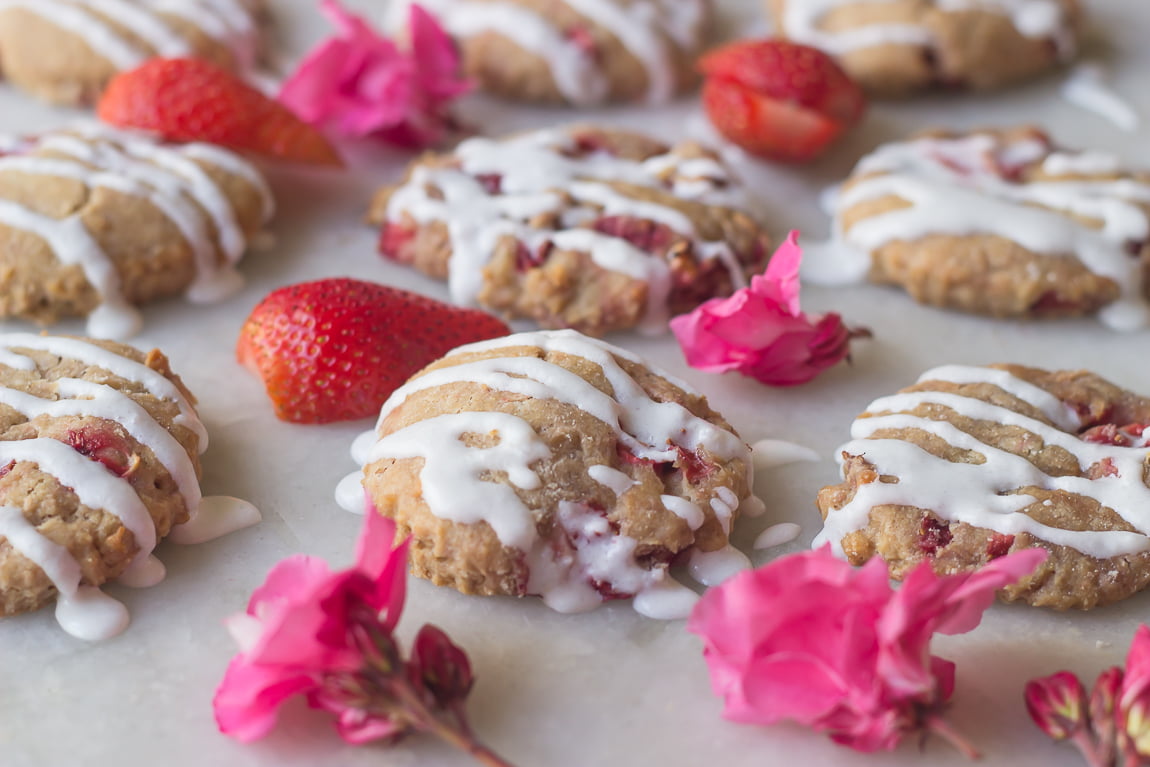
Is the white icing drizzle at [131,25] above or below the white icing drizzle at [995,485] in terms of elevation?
above

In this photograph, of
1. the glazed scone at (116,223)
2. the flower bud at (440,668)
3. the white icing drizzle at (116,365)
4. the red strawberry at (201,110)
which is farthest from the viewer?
the red strawberry at (201,110)

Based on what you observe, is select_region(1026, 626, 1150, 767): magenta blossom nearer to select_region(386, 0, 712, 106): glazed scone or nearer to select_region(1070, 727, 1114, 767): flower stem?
select_region(1070, 727, 1114, 767): flower stem

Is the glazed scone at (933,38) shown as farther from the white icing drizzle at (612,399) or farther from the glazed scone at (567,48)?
the white icing drizzle at (612,399)

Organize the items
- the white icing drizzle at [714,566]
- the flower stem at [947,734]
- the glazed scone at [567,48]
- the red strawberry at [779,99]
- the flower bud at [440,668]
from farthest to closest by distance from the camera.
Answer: the glazed scone at [567,48] < the red strawberry at [779,99] < the white icing drizzle at [714,566] < the flower bud at [440,668] < the flower stem at [947,734]

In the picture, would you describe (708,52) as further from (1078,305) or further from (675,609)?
(675,609)

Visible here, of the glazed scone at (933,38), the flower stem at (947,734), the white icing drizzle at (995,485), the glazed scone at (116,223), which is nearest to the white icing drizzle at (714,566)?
the white icing drizzle at (995,485)

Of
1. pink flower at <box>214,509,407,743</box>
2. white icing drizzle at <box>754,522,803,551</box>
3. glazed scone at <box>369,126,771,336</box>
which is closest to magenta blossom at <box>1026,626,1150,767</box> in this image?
white icing drizzle at <box>754,522,803,551</box>

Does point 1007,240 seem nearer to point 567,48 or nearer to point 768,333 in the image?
point 768,333

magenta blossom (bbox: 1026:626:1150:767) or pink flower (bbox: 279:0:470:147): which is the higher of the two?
pink flower (bbox: 279:0:470:147)
